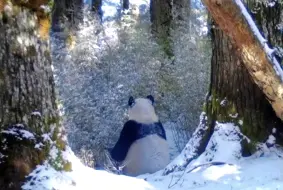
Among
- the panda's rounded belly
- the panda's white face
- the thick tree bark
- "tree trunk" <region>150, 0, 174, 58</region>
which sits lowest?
the panda's rounded belly

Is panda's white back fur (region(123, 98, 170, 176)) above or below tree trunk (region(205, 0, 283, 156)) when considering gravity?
below

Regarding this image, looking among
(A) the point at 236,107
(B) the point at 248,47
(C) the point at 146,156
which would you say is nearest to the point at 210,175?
(A) the point at 236,107

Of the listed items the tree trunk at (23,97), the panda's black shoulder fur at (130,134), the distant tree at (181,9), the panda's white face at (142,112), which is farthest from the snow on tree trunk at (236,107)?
the distant tree at (181,9)

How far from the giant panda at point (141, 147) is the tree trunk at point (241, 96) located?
1660 mm

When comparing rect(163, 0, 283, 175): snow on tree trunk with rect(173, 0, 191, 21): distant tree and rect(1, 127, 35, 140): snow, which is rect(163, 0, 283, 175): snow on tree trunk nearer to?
rect(1, 127, 35, 140): snow

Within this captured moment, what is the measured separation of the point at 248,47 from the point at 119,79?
194 inches

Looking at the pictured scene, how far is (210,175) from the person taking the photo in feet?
18.8

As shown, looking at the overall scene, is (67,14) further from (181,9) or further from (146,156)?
(146,156)

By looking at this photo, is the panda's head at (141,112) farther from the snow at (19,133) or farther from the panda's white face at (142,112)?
the snow at (19,133)

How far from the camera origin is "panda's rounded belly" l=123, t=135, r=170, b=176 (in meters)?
7.92

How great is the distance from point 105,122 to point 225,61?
372 cm

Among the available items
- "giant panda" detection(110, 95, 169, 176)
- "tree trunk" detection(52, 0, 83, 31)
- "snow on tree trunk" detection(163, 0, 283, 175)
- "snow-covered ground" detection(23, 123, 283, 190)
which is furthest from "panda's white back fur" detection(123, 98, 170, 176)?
"tree trunk" detection(52, 0, 83, 31)

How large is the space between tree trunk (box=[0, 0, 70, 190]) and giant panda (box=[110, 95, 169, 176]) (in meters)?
3.30

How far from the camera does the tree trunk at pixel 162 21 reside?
1293 cm
